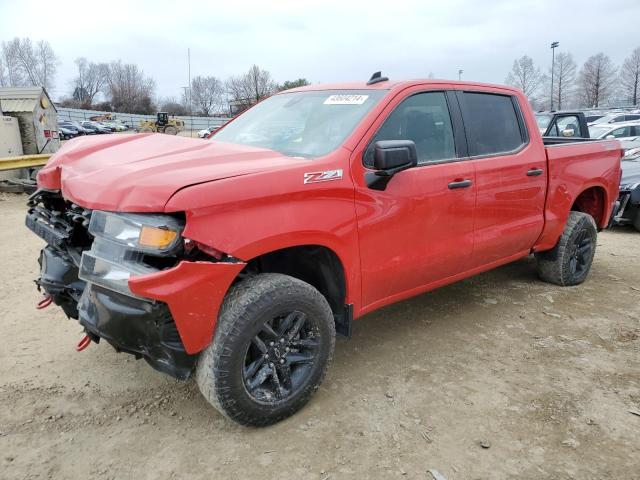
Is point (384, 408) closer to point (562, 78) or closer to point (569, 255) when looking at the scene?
point (569, 255)

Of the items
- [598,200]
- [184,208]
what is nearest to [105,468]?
[184,208]

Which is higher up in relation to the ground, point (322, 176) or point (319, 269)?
point (322, 176)

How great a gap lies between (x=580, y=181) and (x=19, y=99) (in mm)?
12036

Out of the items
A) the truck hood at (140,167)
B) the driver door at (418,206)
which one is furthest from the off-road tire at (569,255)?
the truck hood at (140,167)

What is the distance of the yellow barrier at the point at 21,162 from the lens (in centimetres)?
1027

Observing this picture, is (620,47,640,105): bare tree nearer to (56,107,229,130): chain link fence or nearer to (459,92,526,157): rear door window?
(56,107,229,130): chain link fence

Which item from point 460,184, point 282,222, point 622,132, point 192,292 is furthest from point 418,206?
point 622,132

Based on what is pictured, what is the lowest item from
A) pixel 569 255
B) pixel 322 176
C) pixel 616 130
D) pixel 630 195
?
pixel 569 255

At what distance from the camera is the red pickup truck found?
7.76ft

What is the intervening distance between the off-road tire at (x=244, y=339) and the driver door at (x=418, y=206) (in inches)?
21.4

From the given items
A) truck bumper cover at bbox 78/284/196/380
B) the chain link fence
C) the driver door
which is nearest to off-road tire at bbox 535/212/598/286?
the driver door

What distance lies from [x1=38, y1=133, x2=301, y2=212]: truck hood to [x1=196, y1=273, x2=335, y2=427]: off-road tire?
1.96ft

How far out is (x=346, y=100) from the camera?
3451 millimetres

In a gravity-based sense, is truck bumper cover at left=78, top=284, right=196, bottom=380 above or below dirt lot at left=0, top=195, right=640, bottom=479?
above
